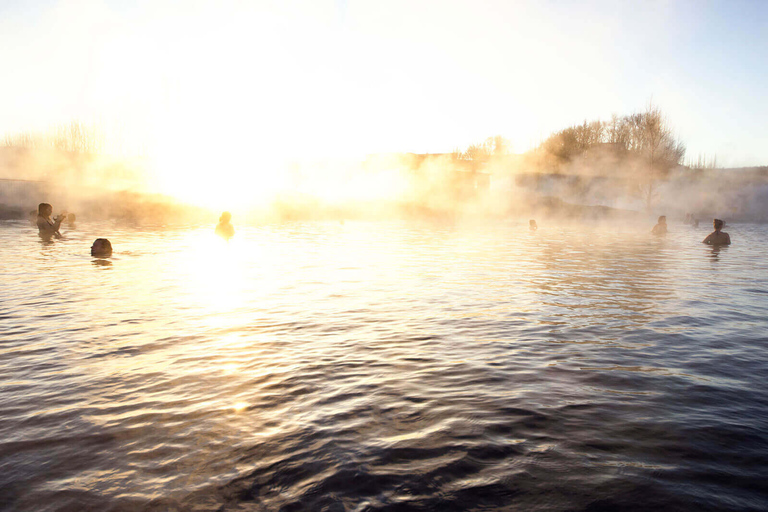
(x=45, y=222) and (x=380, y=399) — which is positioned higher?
(x=45, y=222)

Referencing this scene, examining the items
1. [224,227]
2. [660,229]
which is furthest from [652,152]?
[224,227]

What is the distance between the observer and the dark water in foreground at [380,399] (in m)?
3.00

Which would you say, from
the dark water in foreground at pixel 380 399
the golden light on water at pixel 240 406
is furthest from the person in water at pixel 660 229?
the golden light on water at pixel 240 406

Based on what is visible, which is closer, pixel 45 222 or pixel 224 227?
pixel 45 222

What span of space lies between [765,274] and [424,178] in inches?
2030

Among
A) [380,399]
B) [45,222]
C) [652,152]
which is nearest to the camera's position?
[380,399]

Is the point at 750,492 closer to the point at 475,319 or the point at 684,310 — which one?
the point at 475,319

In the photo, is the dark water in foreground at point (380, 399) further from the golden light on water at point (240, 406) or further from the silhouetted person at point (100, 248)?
the silhouetted person at point (100, 248)

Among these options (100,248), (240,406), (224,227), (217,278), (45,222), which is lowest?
(240,406)

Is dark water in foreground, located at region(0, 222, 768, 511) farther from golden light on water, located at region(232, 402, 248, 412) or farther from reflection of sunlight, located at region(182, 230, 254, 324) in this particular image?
reflection of sunlight, located at region(182, 230, 254, 324)

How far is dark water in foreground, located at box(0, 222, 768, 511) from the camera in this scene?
3.00 m

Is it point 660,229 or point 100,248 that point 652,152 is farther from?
point 100,248

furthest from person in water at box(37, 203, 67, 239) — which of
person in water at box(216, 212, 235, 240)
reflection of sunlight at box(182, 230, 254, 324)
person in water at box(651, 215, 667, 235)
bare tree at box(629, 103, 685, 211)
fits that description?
bare tree at box(629, 103, 685, 211)

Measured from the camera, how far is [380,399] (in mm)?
4367
